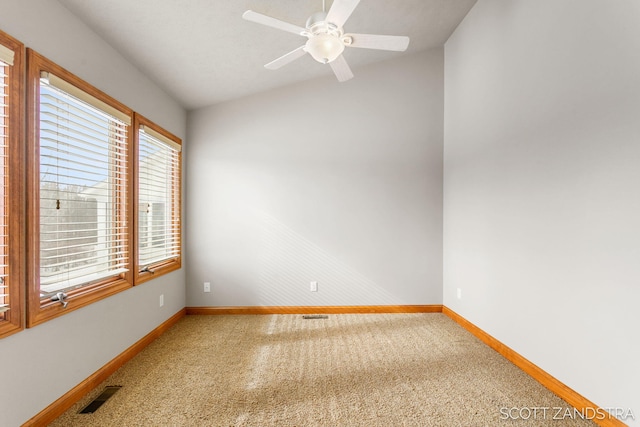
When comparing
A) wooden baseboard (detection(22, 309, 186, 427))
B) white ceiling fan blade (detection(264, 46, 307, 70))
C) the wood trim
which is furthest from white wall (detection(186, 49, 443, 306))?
white ceiling fan blade (detection(264, 46, 307, 70))

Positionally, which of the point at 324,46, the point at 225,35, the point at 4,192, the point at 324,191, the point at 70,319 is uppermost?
the point at 225,35

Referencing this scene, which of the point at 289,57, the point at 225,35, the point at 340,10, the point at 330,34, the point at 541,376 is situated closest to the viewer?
the point at 340,10

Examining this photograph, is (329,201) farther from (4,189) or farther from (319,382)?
(4,189)

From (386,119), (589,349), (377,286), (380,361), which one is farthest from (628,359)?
(386,119)

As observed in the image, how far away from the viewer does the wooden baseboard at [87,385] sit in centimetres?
188

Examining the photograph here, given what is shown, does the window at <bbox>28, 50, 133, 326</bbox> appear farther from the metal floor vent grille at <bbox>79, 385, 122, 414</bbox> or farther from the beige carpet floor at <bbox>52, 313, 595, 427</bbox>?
the beige carpet floor at <bbox>52, 313, 595, 427</bbox>

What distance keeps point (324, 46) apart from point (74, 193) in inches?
75.2

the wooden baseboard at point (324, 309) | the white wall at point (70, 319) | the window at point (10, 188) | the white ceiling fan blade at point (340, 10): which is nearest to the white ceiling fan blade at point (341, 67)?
the white ceiling fan blade at point (340, 10)

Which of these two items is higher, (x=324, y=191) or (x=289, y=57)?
(x=289, y=57)

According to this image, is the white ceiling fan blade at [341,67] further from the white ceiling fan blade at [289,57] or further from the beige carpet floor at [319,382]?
the beige carpet floor at [319,382]

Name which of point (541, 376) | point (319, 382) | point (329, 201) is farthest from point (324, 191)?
point (541, 376)

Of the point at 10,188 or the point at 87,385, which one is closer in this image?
the point at 10,188

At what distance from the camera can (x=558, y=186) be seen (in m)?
2.24

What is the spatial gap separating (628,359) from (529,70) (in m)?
2.00
